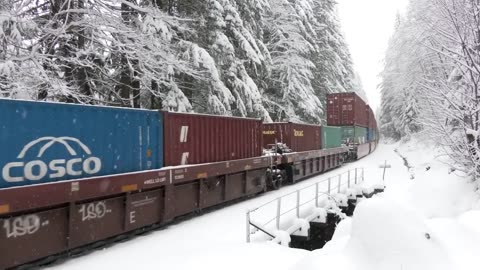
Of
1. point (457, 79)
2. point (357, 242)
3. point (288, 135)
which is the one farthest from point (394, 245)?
point (288, 135)

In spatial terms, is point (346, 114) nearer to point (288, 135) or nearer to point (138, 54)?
point (288, 135)

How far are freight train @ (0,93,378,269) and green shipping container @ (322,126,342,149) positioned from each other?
10.6 meters

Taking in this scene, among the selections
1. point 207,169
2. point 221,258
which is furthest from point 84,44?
point 221,258

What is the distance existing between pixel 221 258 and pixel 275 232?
7.39 feet

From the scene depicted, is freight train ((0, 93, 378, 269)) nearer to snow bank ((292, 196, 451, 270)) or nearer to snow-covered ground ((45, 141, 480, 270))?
snow-covered ground ((45, 141, 480, 270))

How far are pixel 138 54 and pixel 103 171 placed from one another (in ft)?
18.2

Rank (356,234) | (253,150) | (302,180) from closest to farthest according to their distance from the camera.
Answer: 1. (356,234)
2. (253,150)
3. (302,180)

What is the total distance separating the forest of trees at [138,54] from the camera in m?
11.7

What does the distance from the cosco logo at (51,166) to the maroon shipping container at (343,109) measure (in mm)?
27730

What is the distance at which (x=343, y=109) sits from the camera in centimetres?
3481

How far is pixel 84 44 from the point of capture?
13773 mm

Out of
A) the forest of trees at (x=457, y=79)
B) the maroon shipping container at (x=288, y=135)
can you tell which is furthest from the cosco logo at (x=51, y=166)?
the maroon shipping container at (x=288, y=135)

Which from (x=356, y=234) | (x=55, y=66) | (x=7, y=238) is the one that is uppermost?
(x=55, y=66)

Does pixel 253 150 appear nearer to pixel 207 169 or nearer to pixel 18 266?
pixel 207 169
